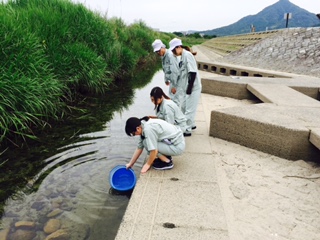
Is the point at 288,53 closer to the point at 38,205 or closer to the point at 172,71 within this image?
the point at 172,71

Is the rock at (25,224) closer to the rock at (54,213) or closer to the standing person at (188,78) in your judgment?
the rock at (54,213)

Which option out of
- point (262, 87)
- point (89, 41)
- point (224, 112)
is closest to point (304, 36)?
point (262, 87)

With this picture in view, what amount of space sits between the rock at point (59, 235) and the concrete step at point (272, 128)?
2.77m

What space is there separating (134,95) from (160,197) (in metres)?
7.02

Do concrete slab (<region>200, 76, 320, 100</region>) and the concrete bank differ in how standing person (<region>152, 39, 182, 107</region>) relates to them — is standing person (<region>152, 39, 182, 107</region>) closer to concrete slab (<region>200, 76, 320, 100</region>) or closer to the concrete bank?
the concrete bank

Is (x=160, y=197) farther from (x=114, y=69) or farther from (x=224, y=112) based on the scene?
(x=114, y=69)

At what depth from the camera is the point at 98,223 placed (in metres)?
3.12

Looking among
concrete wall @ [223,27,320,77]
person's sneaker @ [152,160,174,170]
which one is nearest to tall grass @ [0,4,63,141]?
person's sneaker @ [152,160,174,170]

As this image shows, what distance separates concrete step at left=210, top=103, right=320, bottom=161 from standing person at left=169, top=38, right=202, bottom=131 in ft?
1.28

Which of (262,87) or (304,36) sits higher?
(304,36)

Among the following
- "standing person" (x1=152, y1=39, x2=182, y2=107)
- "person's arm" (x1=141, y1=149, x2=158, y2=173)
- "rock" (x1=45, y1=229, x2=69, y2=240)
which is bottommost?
"rock" (x1=45, y1=229, x2=69, y2=240)

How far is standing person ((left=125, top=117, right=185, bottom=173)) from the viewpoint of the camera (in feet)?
10.8

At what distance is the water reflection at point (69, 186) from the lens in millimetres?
3076

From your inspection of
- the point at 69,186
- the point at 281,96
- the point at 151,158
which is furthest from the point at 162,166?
the point at 281,96
